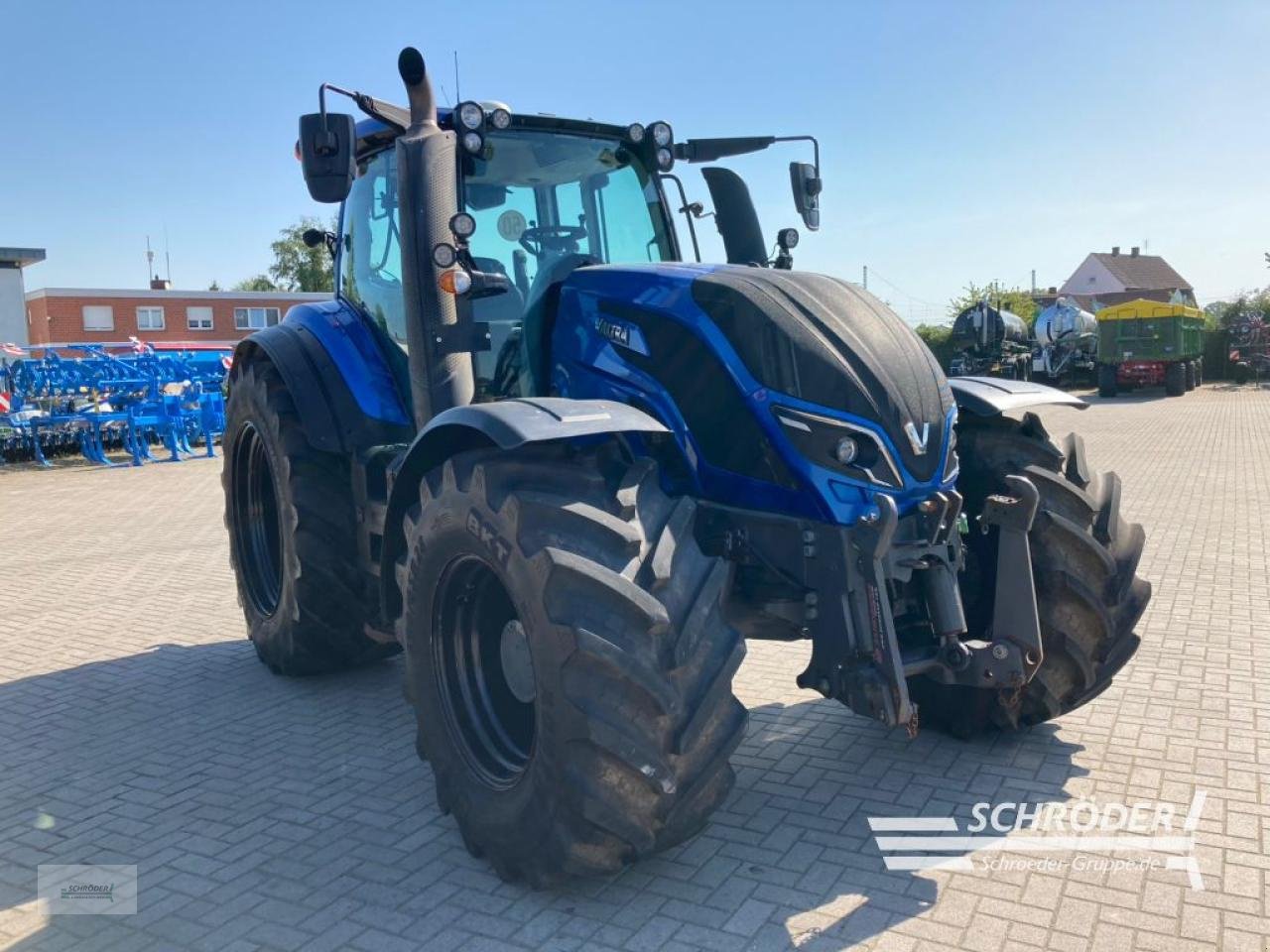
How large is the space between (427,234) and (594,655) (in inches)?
78.8

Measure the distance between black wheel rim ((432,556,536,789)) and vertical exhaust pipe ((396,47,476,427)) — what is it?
82cm

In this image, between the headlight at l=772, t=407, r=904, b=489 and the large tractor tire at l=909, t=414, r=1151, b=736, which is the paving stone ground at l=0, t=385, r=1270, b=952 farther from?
the headlight at l=772, t=407, r=904, b=489

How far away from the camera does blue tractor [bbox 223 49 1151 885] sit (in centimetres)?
297

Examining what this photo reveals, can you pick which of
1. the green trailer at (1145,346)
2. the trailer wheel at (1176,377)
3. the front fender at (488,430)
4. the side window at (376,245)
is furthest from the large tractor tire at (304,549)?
the trailer wheel at (1176,377)

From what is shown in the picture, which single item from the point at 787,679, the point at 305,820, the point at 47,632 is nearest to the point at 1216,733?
the point at 787,679

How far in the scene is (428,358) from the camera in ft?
13.7

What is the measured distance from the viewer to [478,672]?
146 inches

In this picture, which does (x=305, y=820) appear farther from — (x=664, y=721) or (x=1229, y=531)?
(x=1229, y=531)

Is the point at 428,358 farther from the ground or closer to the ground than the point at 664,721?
farther from the ground

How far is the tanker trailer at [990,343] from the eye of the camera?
81.0 ft

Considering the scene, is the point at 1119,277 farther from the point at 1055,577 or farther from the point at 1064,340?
the point at 1055,577

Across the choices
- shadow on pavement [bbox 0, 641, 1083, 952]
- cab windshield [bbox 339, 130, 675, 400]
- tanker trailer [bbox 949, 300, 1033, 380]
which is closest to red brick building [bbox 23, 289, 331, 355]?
tanker trailer [bbox 949, 300, 1033, 380]

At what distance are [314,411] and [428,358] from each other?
3.47 ft

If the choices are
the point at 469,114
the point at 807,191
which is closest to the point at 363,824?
the point at 469,114
